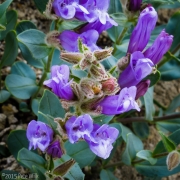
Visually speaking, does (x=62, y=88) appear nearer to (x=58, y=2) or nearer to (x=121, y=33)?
(x=58, y=2)

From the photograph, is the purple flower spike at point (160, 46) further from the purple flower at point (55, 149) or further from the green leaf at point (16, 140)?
the green leaf at point (16, 140)

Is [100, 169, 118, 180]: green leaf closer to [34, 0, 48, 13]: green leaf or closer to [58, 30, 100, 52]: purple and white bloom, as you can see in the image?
[58, 30, 100, 52]: purple and white bloom

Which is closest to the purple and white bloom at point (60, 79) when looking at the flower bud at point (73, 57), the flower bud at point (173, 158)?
the flower bud at point (73, 57)

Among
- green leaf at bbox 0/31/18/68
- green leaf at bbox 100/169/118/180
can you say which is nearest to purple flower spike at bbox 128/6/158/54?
green leaf at bbox 0/31/18/68

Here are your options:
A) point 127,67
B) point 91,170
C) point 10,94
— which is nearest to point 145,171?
point 91,170

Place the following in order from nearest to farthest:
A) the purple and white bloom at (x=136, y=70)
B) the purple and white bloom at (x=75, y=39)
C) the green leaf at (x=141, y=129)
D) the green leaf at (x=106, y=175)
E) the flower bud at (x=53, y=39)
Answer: the purple and white bloom at (x=136, y=70), the purple and white bloom at (x=75, y=39), the flower bud at (x=53, y=39), the green leaf at (x=106, y=175), the green leaf at (x=141, y=129)

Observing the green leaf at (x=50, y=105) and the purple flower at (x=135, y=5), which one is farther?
the purple flower at (x=135, y=5)
